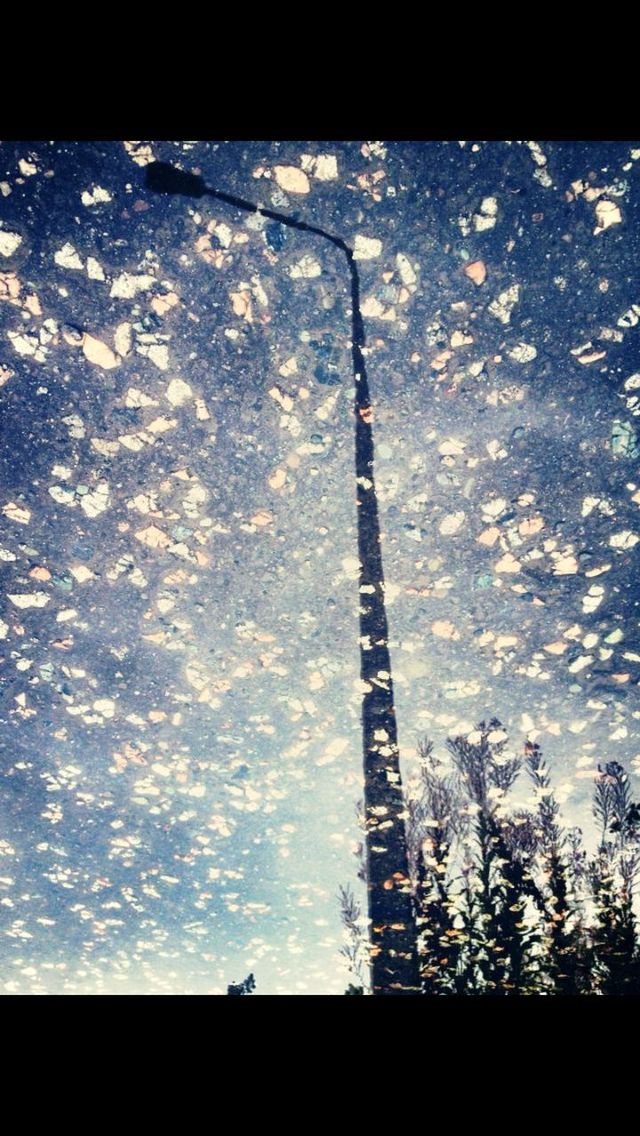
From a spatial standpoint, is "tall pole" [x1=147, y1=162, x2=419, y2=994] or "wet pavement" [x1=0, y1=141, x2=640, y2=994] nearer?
"wet pavement" [x1=0, y1=141, x2=640, y2=994]

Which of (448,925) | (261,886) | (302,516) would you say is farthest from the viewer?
(261,886)

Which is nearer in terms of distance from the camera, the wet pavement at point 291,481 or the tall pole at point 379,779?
the wet pavement at point 291,481

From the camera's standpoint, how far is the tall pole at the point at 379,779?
2879mm

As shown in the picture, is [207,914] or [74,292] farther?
[207,914]

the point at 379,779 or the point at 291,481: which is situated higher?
the point at 291,481

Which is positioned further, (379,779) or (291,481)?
(379,779)

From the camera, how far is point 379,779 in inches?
131

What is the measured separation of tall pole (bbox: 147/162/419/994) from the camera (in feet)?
9.45
